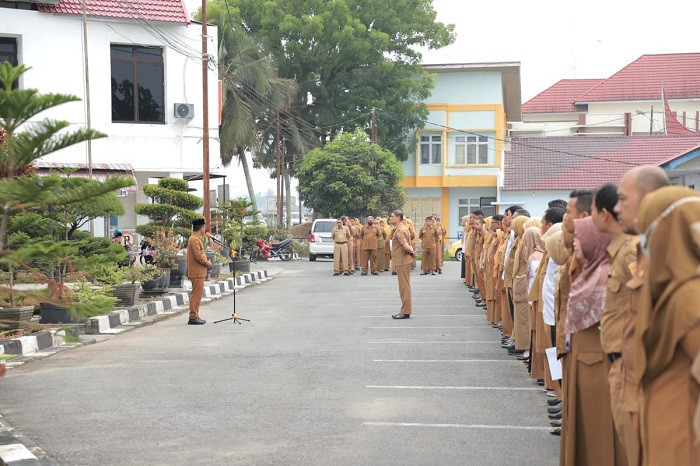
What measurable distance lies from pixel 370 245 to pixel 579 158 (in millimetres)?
21774

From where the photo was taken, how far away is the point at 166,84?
2722 centimetres

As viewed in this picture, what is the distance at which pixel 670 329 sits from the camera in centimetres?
351

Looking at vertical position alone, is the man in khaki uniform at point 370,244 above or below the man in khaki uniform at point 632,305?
below

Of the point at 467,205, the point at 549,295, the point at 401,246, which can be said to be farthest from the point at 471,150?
the point at 549,295

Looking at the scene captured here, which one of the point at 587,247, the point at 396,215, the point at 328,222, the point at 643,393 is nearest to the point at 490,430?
the point at 587,247

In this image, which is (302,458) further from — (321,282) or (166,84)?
(166,84)

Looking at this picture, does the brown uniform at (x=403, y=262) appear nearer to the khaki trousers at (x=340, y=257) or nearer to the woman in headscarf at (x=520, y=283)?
the woman in headscarf at (x=520, y=283)

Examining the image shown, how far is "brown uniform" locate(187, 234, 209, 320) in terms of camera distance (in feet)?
48.6

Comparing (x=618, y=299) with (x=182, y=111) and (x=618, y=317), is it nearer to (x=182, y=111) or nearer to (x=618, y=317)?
(x=618, y=317)

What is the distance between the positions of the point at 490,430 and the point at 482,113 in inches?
1661

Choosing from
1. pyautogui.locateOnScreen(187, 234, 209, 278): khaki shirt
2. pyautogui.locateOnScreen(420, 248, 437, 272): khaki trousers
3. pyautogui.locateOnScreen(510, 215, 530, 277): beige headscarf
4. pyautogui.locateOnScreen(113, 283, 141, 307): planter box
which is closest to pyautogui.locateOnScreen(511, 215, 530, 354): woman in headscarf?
pyautogui.locateOnScreen(510, 215, 530, 277): beige headscarf

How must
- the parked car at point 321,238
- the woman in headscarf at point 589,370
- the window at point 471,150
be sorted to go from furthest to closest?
the window at point 471,150
the parked car at point 321,238
the woman in headscarf at point 589,370

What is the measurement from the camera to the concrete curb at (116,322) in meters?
11.5

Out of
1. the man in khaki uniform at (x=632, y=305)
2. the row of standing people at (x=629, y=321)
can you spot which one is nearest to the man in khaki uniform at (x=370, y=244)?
the row of standing people at (x=629, y=321)
